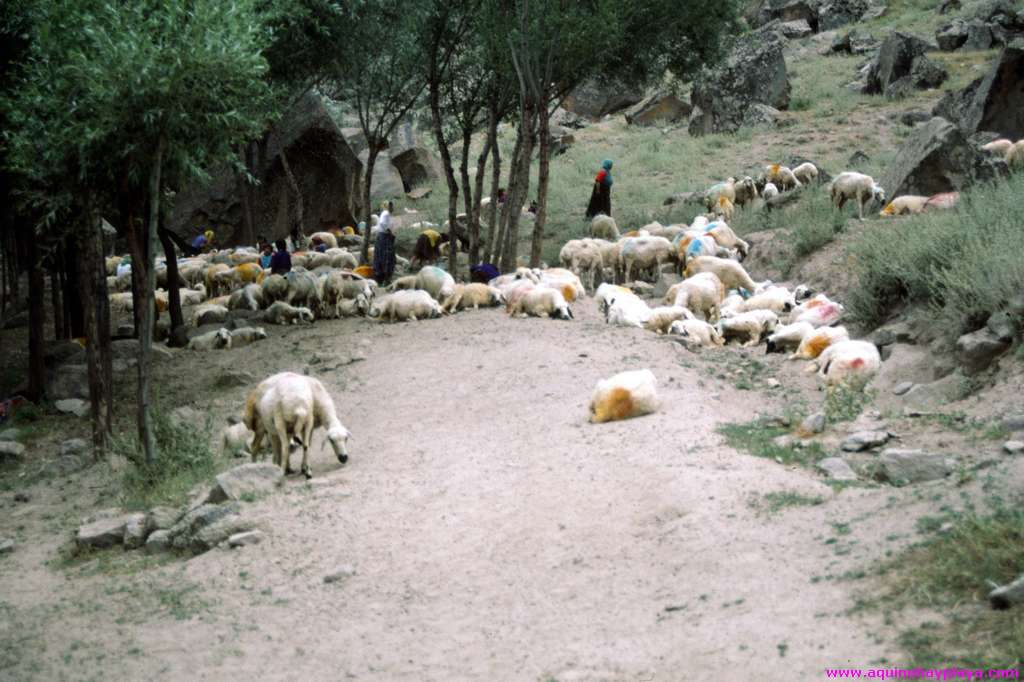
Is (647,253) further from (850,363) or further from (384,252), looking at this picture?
(850,363)

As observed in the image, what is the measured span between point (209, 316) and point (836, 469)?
13919 millimetres

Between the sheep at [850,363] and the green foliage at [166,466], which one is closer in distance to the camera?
the green foliage at [166,466]

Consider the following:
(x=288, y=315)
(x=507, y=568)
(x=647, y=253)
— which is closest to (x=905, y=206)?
(x=647, y=253)

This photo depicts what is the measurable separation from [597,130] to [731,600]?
40.4m

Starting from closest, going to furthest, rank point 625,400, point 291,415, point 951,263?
point 291,415 < point 625,400 < point 951,263

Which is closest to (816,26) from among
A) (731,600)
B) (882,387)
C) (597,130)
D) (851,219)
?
(597,130)

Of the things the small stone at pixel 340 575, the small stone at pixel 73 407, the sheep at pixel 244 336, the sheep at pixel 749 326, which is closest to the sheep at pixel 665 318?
the sheep at pixel 749 326

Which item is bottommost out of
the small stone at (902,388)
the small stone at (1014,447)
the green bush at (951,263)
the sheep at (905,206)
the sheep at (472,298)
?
the small stone at (902,388)

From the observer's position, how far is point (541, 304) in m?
16.7

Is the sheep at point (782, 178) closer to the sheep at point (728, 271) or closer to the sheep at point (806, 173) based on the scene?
the sheep at point (806, 173)

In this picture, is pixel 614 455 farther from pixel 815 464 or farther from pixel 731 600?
pixel 731 600

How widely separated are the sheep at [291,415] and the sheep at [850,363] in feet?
16.5

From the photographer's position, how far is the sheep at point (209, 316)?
64.7ft

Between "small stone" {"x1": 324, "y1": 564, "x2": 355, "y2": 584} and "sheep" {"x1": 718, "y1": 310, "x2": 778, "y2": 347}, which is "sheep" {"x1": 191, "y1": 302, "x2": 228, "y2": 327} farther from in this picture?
"small stone" {"x1": 324, "y1": 564, "x2": 355, "y2": 584}
